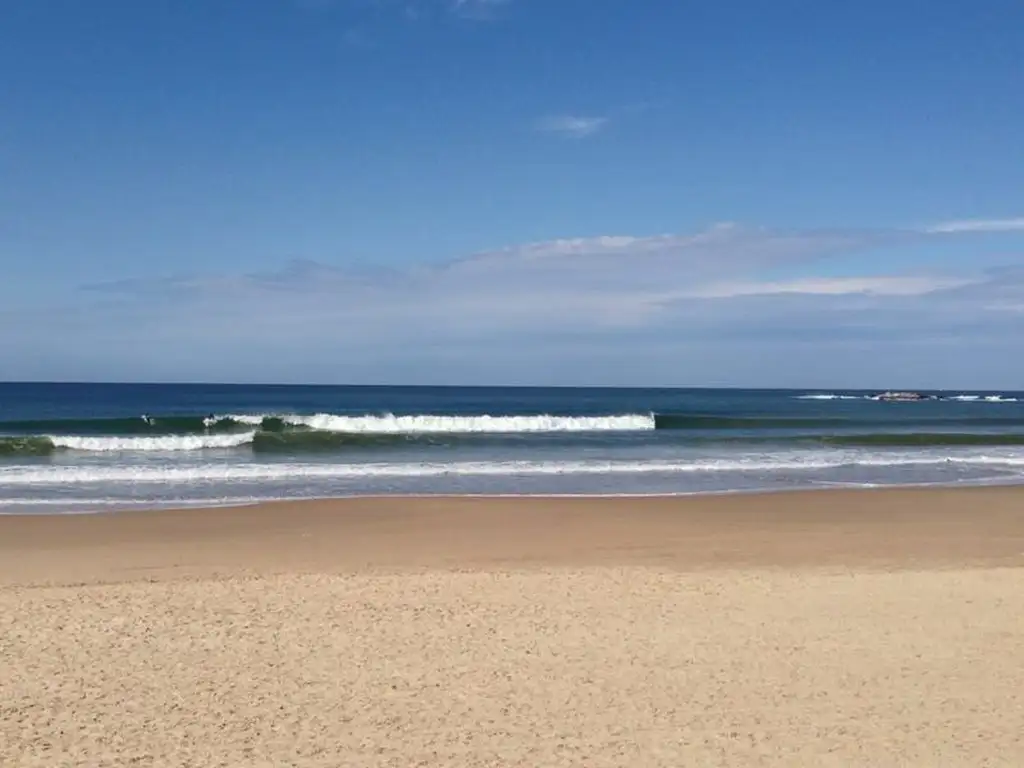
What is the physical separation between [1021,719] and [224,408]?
→ 191 ft

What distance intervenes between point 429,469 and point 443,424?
16.3 m

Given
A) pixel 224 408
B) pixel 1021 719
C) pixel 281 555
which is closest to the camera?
pixel 1021 719

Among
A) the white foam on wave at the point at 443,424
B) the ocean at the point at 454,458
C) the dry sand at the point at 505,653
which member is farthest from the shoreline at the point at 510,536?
the white foam on wave at the point at 443,424

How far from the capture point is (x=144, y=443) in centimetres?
2675

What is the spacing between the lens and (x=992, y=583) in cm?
860

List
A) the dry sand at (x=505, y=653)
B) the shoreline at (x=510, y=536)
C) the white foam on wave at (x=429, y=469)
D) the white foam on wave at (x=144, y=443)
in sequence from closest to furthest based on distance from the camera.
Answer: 1. the dry sand at (x=505, y=653)
2. the shoreline at (x=510, y=536)
3. the white foam on wave at (x=429, y=469)
4. the white foam on wave at (x=144, y=443)

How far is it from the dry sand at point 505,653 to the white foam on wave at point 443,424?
24.5m

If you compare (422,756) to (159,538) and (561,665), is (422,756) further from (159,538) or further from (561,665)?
(159,538)

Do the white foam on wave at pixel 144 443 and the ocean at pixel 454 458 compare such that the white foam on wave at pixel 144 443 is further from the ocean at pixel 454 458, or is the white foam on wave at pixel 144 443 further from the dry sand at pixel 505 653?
the dry sand at pixel 505 653

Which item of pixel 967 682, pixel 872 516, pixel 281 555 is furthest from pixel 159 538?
pixel 872 516

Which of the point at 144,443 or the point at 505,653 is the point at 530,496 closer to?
the point at 505,653

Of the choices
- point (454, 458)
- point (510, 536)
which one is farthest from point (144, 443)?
point (510, 536)

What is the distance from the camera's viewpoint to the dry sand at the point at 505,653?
4848 millimetres

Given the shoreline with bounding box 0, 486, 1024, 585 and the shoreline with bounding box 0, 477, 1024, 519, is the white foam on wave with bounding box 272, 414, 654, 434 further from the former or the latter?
the shoreline with bounding box 0, 486, 1024, 585
